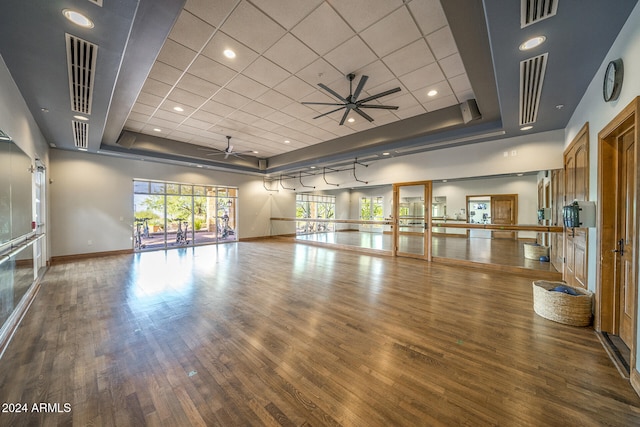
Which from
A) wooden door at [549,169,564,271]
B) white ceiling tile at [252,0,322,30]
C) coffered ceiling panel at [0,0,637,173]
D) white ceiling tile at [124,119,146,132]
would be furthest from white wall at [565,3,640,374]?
white ceiling tile at [124,119,146,132]

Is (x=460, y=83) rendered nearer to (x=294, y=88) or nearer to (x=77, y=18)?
(x=294, y=88)

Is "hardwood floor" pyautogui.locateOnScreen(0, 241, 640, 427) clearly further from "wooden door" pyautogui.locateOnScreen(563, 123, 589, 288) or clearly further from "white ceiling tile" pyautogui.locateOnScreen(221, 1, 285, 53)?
"white ceiling tile" pyautogui.locateOnScreen(221, 1, 285, 53)

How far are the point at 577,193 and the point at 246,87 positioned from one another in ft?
18.8

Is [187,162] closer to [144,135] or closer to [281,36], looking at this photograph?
[144,135]

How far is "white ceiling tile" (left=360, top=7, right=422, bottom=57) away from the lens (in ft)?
9.23

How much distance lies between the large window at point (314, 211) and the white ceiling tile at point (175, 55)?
7971mm

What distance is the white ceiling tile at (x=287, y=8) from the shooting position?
2604 mm

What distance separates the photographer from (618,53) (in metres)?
2.30

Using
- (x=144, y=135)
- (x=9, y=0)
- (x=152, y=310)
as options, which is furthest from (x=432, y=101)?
(x=144, y=135)

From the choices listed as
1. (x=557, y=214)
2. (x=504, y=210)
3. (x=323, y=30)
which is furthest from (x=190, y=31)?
(x=504, y=210)

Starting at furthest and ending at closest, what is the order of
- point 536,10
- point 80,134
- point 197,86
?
point 80,134 → point 197,86 → point 536,10

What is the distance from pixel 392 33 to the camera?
9.98 feet

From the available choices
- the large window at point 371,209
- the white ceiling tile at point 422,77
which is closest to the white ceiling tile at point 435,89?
the white ceiling tile at point 422,77

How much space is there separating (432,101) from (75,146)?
29.6 ft
